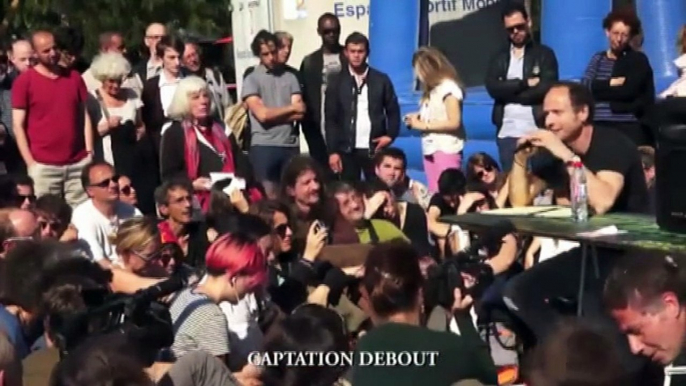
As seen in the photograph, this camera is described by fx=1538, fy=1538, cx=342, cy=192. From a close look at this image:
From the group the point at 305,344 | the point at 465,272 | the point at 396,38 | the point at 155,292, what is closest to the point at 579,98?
the point at 465,272

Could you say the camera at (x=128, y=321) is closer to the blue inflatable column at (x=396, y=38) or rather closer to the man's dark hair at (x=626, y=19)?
the man's dark hair at (x=626, y=19)

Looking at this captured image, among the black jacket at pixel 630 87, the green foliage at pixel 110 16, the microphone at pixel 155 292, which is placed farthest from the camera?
the green foliage at pixel 110 16

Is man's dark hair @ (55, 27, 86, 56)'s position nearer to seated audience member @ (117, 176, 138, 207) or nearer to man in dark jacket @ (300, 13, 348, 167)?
seated audience member @ (117, 176, 138, 207)

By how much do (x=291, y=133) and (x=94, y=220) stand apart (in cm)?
275

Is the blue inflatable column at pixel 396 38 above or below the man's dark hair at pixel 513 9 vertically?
below

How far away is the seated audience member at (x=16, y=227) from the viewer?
22.5 feet

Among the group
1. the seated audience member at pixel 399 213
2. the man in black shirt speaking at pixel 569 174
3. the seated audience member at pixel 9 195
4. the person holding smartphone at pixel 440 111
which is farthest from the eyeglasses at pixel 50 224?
the person holding smartphone at pixel 440 111

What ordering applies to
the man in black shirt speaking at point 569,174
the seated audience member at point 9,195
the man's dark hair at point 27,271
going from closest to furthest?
the man's dark hair at point 27,271 < the man in black shirt speaking at point 569,174 < the seated audience member at point 9,195

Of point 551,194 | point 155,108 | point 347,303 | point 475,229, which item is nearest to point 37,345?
point 347,303

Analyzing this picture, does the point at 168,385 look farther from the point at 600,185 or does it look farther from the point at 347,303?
the point at 600,185

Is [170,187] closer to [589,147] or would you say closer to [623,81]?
[589,147]

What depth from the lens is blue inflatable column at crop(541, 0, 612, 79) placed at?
11039mm

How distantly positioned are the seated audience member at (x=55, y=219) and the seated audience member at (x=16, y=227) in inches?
19.8

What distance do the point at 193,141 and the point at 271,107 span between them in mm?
1569
